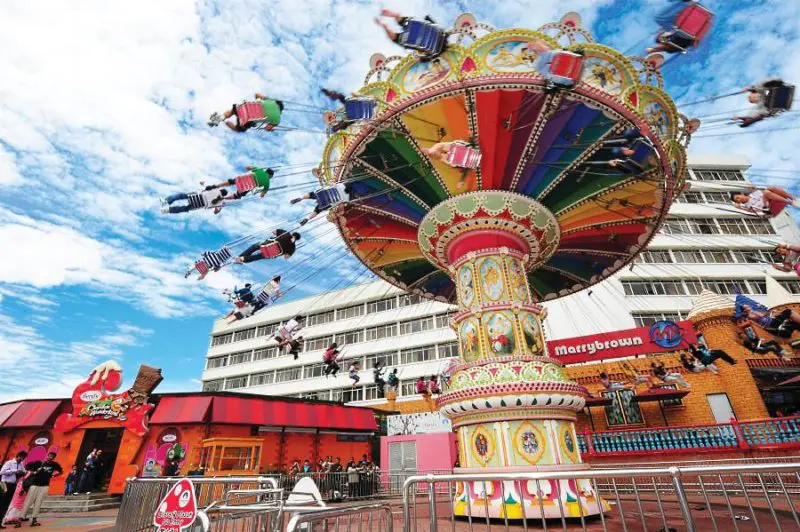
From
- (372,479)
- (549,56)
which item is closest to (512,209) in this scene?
(549,56)

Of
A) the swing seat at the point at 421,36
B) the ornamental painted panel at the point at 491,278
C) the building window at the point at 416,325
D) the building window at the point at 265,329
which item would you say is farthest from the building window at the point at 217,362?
the swing seat at the point at 421,36

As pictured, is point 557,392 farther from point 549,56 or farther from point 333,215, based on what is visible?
point 333,215

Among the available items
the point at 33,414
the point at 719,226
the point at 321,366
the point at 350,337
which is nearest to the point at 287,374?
the point at 321,366

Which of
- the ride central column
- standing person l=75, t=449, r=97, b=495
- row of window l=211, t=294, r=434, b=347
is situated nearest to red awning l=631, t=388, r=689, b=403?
the ride central column

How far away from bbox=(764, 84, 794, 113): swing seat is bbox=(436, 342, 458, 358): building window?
81.0ft

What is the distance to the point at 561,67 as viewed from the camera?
7.79m

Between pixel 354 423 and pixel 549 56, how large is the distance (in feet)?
69.9

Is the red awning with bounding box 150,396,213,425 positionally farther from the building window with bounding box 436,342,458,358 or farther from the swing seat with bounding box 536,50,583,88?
the swing seat with bounding box 536,50,583,88

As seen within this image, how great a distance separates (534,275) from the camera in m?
14.7

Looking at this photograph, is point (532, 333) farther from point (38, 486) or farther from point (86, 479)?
point (86, 479)

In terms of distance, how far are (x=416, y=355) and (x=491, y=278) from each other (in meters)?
23.9

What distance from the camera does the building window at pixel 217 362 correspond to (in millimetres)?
43000

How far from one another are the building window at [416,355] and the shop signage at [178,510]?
92.8 feet

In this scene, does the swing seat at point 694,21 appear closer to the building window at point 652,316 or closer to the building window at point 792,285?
the building window at point 652,316
